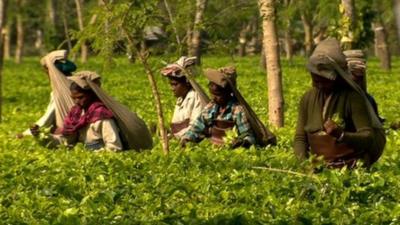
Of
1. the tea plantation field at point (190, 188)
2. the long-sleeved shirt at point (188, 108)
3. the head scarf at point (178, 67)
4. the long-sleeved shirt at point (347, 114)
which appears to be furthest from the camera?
the long-sleeved shirt at point (188, 108)

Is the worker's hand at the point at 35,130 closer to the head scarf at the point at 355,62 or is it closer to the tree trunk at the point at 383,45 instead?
the head scarf at the point at 355,62

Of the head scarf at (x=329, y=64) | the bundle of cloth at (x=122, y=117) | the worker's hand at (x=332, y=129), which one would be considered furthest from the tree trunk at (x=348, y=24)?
the worker's hand at (x=332, y=129)

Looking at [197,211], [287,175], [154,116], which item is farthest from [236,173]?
[154,116]

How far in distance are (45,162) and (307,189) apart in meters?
3.27

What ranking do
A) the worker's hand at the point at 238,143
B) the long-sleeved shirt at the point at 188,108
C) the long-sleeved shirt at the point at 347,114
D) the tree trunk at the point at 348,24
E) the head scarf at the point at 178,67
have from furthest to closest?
the tree trunk at the point at 348,24 < the long-sleeved shirt at the point at 188,108 < the head scarf at the point at 178,67 < the worker's hand at the point at 238,143 < the long-sleeved shirt at the point at 347,114

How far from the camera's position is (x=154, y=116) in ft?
64.4

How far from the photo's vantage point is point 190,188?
8320mm

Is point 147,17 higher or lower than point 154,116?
higher

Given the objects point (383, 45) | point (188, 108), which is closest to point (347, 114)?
point (188, 108)

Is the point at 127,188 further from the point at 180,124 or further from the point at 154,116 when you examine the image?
the point at 154,116

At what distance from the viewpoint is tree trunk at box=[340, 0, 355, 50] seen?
15.7 metres

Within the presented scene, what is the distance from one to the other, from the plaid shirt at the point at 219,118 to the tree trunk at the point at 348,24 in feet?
13.1

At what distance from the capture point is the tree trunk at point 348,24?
51.6 feet

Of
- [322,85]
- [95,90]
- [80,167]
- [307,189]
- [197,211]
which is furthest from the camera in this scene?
[95,90]
